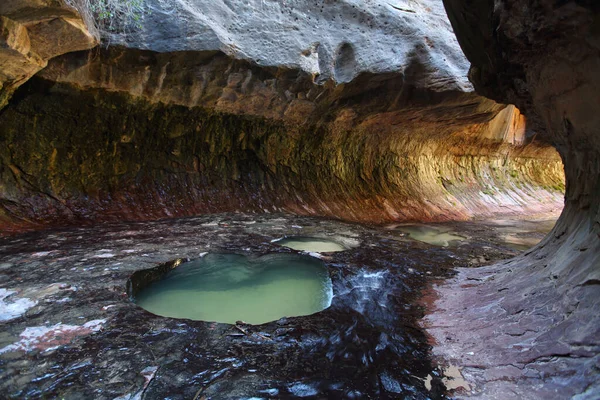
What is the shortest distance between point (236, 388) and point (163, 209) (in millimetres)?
5370

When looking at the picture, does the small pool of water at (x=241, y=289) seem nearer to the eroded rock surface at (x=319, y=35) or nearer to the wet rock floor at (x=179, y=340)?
the wet rock floor at (x=179, y=340)

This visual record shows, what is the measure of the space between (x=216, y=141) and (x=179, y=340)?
18.9 feet

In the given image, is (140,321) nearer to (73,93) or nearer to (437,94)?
(73,93)

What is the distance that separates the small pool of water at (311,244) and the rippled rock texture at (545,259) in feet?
5.28

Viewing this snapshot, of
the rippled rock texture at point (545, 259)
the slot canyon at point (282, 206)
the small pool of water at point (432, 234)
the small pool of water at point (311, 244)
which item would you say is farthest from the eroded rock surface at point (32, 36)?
the small pool of water at point (432, 234)

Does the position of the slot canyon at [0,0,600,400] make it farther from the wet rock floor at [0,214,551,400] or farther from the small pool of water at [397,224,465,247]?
the small pool of water at [397,224,465,247]

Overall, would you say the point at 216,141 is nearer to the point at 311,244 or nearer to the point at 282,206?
the point at 282,206

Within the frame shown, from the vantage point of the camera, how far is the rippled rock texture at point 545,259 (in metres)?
1.92

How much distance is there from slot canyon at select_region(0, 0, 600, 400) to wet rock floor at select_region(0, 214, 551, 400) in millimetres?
16

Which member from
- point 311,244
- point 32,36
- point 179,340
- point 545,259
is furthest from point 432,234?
point 32,36

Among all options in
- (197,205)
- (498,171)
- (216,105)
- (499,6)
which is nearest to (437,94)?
(216,105)

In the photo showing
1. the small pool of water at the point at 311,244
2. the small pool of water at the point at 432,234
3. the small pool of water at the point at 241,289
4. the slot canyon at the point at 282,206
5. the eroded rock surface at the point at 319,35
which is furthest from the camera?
the small pool of water at the point at 432,234

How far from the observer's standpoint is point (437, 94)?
7.59 metres

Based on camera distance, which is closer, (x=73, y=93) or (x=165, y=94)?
(x=73, y=93)
